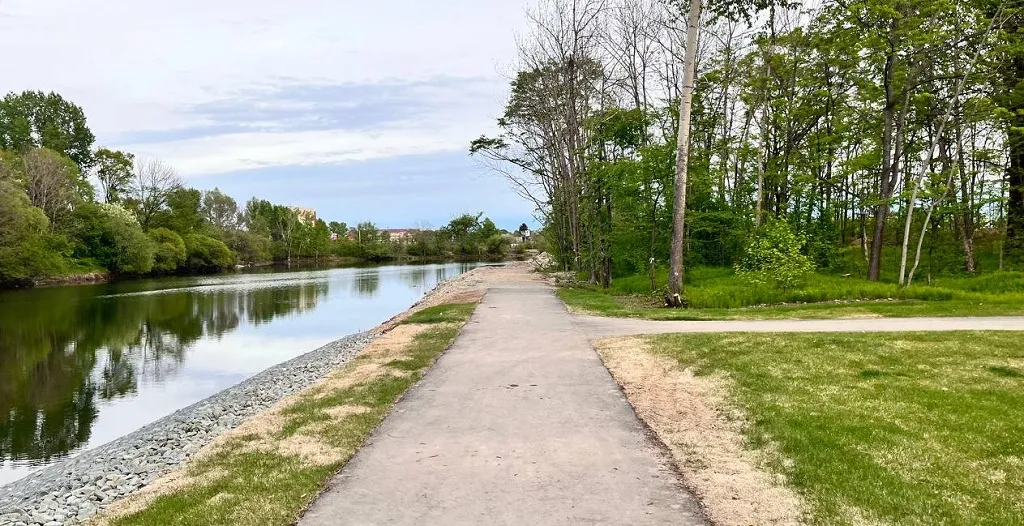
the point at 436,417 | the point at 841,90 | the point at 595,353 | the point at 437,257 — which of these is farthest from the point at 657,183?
the point at 437,257

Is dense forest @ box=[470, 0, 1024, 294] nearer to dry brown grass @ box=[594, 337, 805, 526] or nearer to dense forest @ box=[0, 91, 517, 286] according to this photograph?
dry brown grass @ box=[594, 337, 805, 526]

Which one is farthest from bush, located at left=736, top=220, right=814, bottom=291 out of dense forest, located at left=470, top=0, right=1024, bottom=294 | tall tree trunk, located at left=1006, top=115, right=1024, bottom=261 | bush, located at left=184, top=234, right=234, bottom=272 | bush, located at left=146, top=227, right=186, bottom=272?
bush, located at left=184, top=234, right=234, bottom=272

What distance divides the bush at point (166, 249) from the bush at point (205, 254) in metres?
2.13

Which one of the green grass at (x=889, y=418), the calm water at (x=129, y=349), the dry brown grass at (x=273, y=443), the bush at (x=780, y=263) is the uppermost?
the bush at (x=780, y=263)

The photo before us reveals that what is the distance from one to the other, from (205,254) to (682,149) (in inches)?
2364

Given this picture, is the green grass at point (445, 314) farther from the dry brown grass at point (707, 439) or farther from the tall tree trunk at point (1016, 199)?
the tall tree trunk at point (1016, 199)

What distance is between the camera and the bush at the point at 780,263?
1465 centimetres

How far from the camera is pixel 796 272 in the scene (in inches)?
571

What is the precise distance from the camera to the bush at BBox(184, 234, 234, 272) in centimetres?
6131

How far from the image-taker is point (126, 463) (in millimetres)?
6395

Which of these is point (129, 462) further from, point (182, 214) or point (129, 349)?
point (182, 214)

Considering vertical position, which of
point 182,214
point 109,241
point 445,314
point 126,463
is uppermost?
point 182,214

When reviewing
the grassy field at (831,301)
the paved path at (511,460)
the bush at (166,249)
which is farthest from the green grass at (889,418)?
the bush at (166,249)

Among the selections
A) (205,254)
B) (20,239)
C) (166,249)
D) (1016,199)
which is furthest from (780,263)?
(205,254)
